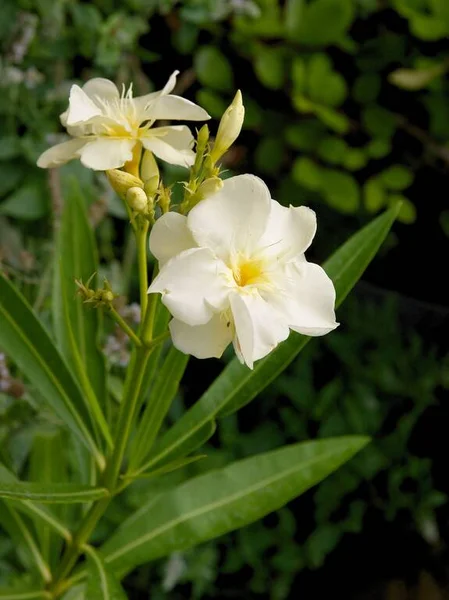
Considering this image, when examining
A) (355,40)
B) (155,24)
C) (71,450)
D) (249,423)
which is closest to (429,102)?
(355,40)

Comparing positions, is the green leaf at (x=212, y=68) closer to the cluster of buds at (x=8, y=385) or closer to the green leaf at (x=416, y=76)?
the green leaf at (x=416, y=76)

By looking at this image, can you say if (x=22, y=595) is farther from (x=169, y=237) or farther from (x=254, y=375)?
(x=169, y=237)

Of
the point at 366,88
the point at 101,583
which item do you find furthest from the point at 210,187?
the point at 366,88

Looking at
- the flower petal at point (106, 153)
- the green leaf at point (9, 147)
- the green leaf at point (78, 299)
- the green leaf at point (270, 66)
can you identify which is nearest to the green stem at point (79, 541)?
the green leaf at point (78, 299)

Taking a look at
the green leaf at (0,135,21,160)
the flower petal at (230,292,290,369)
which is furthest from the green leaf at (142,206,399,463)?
the green leaf at (0,135,21,160)

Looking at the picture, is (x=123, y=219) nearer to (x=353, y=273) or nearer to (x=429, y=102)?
(x=429, y=102)
